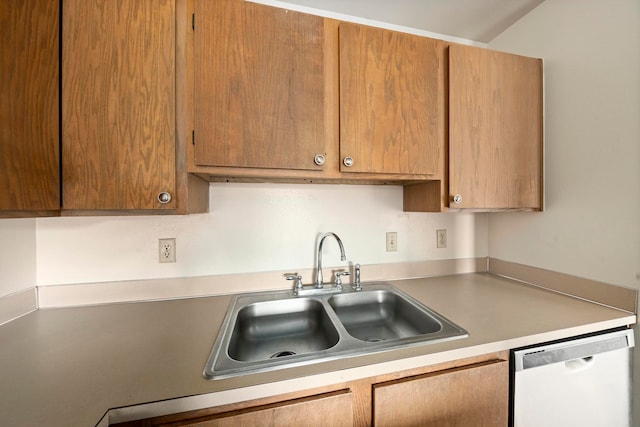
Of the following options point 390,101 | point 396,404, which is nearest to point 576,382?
point 396,404

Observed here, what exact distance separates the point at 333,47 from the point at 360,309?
1227 mm

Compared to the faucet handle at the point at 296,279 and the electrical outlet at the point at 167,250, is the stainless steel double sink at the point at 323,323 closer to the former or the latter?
the faucet handle at the point at 296,279

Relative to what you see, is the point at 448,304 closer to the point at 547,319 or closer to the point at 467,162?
the point at 547,319

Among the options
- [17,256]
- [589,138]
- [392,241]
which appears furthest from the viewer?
[392,241]

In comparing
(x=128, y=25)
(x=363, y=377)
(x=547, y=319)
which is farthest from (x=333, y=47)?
(x=547, y=319)

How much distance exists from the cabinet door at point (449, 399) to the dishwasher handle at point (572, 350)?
0.24 feet

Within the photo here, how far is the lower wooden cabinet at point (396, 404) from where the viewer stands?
628 millimetres

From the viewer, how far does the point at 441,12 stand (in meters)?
1.38

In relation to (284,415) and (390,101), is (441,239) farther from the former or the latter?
(284,415)

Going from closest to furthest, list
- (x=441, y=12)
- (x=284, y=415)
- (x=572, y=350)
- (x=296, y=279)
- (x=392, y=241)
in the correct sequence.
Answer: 1. (x=284, y=415)
2. (x=572, y=350)
3. (x=296, y=279)
4. (x=441, y=12)
5. (x=392, y=241)

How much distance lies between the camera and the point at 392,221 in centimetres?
150

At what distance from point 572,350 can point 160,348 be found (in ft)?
4.57

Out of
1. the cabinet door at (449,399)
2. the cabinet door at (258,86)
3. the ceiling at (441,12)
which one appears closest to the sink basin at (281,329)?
the cabinet door at (449,399)

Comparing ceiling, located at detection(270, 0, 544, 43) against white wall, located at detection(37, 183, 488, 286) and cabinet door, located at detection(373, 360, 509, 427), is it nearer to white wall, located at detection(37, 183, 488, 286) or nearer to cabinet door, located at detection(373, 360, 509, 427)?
white wall, located at detection(37, 183, 488, 286)
